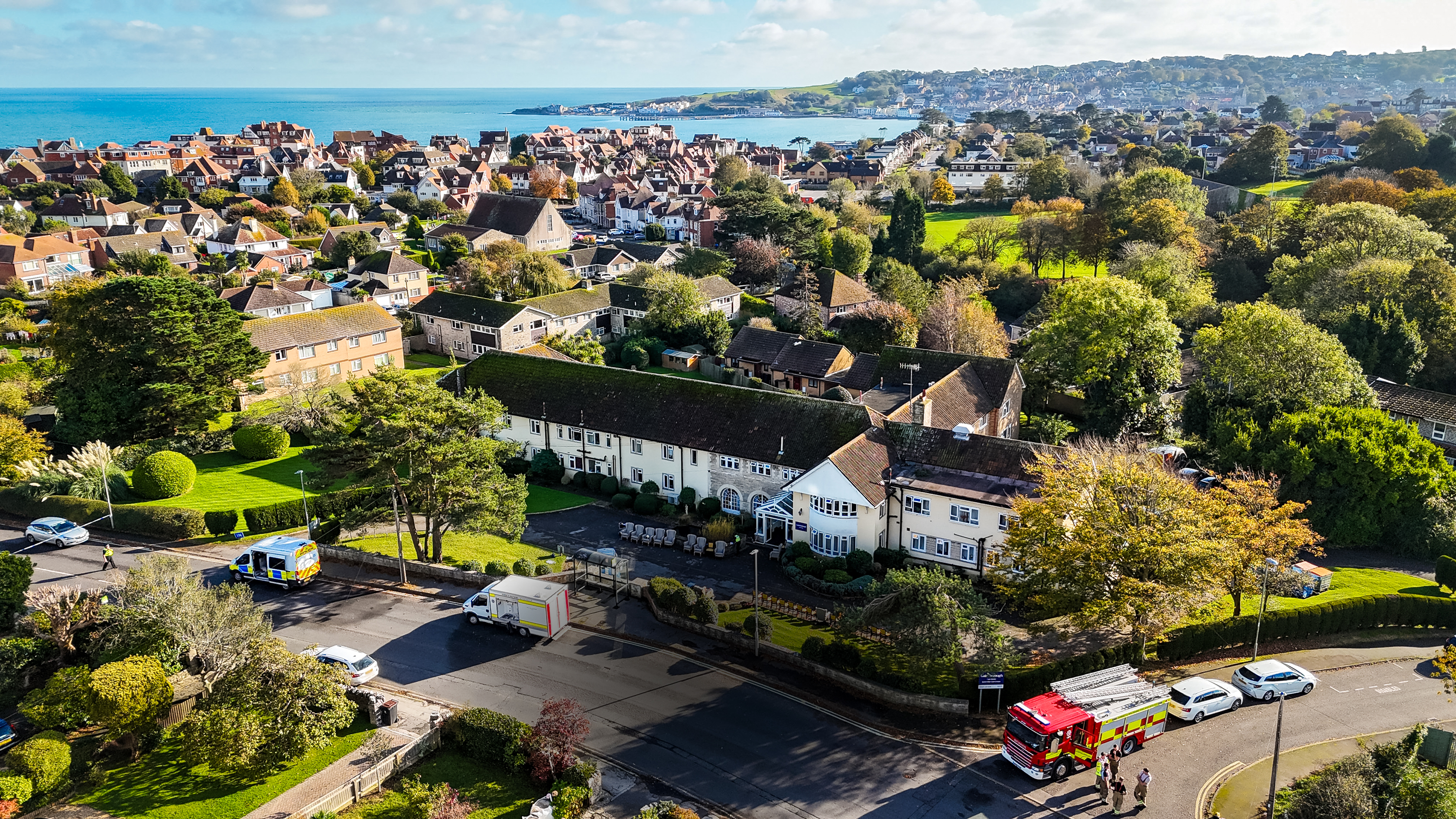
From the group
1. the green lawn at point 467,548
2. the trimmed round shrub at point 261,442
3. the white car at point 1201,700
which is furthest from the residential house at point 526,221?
the white car at point 1201,700

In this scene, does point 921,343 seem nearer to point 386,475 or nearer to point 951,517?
point 951,517

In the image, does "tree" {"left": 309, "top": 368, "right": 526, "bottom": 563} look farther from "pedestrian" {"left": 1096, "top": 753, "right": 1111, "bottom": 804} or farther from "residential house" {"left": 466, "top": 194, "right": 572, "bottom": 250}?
"residential house" {"left": 466, "top": 194, "right": 572, "bottom": 250}

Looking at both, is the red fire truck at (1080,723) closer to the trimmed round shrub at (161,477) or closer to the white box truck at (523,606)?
the white box truck at (523,606)

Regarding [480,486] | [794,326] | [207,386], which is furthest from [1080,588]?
[794,326]

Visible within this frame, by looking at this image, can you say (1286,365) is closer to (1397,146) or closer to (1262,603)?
(1262,603)

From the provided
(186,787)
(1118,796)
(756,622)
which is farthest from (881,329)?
(186,787)
